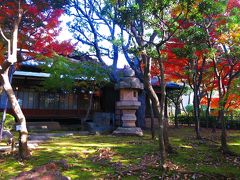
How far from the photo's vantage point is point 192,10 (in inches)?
340

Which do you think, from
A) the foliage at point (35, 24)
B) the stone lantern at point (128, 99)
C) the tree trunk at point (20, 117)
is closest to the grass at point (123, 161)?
the tree trunk at point (20, 117)

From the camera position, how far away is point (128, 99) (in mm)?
17578

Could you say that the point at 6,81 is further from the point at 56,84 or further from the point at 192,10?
the point at 56,84

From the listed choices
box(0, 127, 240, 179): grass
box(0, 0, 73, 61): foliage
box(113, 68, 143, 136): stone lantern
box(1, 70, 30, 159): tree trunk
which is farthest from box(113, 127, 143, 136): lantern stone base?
box(1, 70, 30, 159): tree trunk

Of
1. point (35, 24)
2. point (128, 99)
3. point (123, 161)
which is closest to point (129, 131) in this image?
point (128, 99)

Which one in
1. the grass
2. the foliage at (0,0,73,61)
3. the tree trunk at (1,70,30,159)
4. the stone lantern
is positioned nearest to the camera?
the grass

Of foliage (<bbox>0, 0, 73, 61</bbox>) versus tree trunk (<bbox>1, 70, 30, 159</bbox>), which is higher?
foliage (<bbox>0, 0, 73, 61</bbox>)

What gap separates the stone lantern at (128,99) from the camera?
17156 millimetres

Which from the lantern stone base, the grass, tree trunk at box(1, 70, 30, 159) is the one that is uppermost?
tree trunk at box(1, 70, 30, 159)

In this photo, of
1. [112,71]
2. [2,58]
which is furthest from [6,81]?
[112,71]

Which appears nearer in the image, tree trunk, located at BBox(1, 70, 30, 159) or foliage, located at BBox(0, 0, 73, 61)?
tree trunk, located at BBox(1, 70, 30, 159)

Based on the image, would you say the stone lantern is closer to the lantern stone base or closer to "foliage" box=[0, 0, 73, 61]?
the lantern stone base

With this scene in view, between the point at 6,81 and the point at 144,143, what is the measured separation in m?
6.55

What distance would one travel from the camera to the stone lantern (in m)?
17.2
